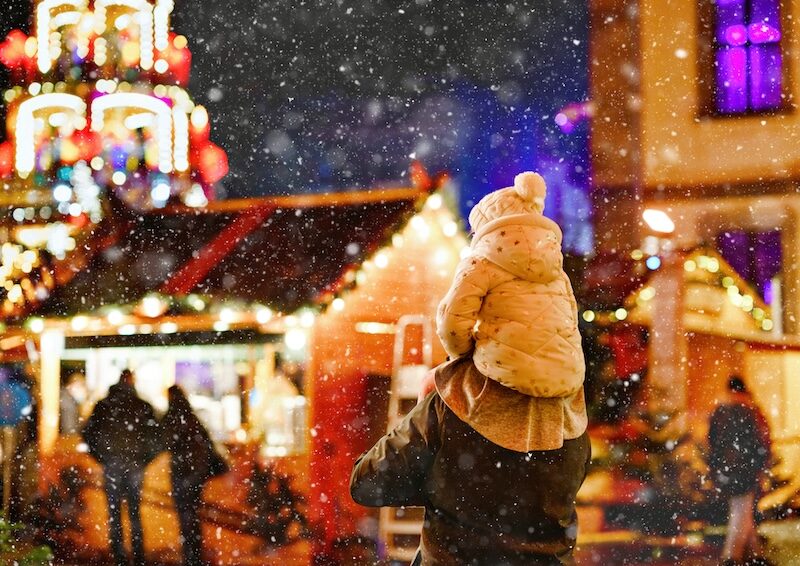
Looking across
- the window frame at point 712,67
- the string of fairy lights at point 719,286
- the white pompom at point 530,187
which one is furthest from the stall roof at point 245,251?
the white pompom at point 530,187

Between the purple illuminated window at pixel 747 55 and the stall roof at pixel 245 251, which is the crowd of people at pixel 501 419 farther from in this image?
the purple illuminated window at pixel 747 55

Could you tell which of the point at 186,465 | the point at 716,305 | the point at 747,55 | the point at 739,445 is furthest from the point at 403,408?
the point at 747,55

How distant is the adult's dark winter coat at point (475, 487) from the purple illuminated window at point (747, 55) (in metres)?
6.21

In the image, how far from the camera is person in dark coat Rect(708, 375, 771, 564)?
690 centimetres

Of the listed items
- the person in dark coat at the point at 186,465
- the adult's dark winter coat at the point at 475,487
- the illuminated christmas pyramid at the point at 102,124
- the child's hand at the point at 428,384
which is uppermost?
the illuminated christmas pyramid at the point at 102,124

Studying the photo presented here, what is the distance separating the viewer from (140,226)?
341 inches

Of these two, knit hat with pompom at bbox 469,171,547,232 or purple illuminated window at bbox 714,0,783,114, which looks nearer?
knit hat with pompom at bbox 469,171,547,232

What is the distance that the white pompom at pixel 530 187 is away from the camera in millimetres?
3260

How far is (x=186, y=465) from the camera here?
7.44m

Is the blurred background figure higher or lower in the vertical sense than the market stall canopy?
lower

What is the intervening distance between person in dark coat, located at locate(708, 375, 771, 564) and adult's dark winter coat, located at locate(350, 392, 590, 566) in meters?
4.22

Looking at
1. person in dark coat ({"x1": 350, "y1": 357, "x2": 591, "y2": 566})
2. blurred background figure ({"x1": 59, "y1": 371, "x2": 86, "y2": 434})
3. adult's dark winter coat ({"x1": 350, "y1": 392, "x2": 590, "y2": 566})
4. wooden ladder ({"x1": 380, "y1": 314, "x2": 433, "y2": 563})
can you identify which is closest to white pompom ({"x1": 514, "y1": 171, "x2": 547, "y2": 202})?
person in dark coat ({"x1": 350, "y1": 357, "x2": 591, "y2": 566})

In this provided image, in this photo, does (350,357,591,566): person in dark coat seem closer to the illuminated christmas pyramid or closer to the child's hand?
the child's hand

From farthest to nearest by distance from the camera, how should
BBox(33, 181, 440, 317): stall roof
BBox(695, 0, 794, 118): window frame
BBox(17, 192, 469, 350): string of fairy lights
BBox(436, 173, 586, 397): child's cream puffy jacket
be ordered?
BBox(695, 0, 794, 118): window frame < BBox(33, 181, 440, 317): stall roof < BBox(17, 192, 469, 350): string of fairy lights < BBox(436, 173, 586, 397): child's cream puffy jacket
